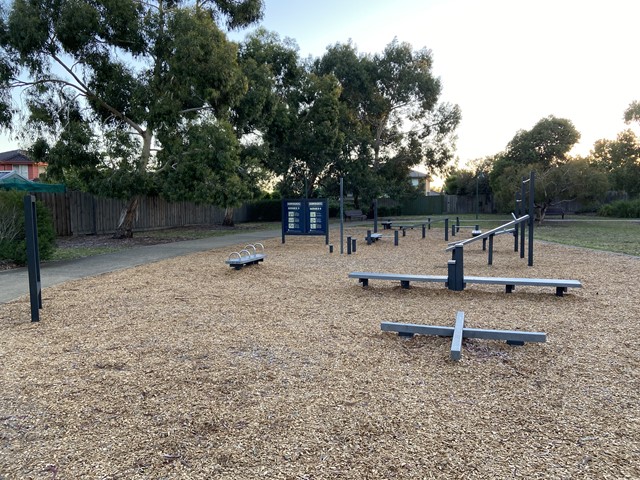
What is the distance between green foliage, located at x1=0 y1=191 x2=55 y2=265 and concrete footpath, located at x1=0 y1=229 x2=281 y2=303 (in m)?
0.50

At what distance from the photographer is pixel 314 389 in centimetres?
351

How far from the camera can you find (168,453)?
8.71 ft

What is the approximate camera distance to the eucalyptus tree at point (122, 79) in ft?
45.6

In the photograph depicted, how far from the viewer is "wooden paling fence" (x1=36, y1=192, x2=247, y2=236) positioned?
18.7m

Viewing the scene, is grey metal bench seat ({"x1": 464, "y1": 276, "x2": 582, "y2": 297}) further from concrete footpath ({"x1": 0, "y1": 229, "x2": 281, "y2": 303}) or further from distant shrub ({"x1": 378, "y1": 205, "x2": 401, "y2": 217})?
distant shrub ({"x1": 378, "y1": 205, "x2": 401, "y2": 217})

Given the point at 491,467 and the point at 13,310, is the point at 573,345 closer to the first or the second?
the point at 491,467

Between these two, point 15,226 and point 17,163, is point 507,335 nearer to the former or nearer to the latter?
point 15,226

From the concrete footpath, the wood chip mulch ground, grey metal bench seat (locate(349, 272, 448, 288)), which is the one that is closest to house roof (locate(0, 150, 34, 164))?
the concrete footpath

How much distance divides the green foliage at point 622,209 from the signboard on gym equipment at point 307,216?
27573mm

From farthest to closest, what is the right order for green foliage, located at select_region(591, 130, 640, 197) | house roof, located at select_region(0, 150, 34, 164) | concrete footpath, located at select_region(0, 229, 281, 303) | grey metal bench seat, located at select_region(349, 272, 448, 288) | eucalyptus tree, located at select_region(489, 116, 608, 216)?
house roof, located at select_region(0, 150, 34, 164) → green foliage, located at select_region(591, 130, 640, 197) → eucalyptus tree, located at select_region(489, 116, 608, 216) → concrete footpath, located at select_region(0, 229, 281, 303) → grey metal bench seat, located at select_region(349, 272, 448, 288)

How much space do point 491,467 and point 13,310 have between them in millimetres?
6223

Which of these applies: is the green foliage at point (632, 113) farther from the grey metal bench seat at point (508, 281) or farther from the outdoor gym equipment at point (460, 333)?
the outdoor gym equipment at point (460, 333)

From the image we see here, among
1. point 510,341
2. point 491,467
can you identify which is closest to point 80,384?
point 491,467

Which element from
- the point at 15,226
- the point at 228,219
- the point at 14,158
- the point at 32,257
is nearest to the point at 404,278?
the point at 32,257
